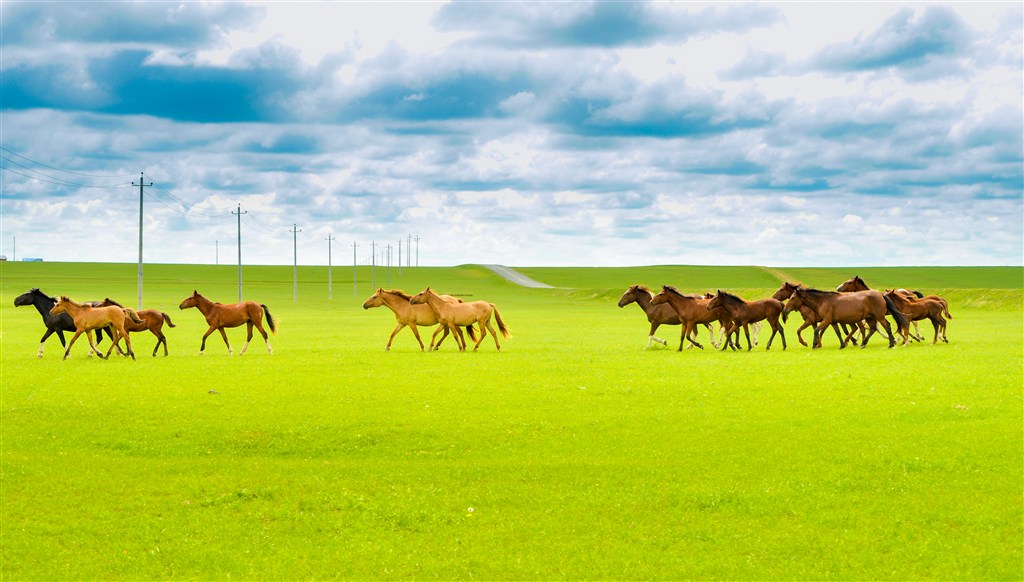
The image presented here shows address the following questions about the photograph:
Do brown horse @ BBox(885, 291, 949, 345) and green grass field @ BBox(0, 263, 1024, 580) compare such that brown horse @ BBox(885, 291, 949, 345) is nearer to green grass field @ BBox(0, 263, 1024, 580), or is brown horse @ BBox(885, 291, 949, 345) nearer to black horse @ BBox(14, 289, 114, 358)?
green grass field @ BBox(0, 263, 1024, 580)

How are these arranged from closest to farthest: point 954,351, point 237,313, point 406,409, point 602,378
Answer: point 406,409 → point 602,378 → point 954,351 → point 237,313

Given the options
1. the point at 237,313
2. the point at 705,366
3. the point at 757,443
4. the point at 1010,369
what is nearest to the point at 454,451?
the point at 757,443

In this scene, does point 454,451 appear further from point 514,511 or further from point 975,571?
point 975,571

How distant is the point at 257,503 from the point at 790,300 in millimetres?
23626

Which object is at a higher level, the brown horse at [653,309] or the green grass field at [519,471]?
the brown horse at [653,309]

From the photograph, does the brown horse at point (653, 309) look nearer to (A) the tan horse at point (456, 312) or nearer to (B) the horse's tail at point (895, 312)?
(A) the tan horse at point (456, 312)

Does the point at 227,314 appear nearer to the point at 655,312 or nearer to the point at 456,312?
the point at 456,312

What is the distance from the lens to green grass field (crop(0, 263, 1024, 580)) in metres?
11.8

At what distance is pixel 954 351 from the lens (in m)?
30.0

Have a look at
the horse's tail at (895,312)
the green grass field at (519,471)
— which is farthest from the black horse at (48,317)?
the horse's tail at (895,312)

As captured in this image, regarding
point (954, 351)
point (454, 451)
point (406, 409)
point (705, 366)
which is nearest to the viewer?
point (454, 451)

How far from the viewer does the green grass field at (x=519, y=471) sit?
11836 mm

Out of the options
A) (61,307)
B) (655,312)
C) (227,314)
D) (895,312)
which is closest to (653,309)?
(655,312)

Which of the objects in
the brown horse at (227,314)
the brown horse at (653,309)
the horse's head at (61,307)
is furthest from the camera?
the brown horse at (653,309)
